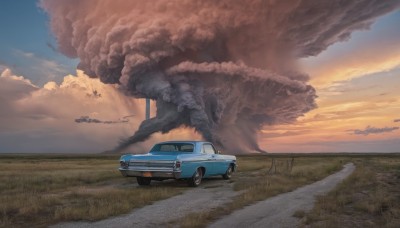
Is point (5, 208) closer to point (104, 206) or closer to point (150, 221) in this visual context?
point (104, 206)

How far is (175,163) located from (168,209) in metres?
4.85

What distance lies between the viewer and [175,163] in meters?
15.5

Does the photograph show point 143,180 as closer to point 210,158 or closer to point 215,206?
point 210,158

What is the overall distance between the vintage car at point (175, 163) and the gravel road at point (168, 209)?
3.82 ft

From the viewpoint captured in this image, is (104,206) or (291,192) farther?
(291,192)

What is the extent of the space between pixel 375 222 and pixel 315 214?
128 cm

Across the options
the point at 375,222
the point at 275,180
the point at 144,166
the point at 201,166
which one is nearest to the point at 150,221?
the point at 375,222

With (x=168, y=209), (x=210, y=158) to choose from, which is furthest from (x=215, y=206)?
(x=210, y=158)

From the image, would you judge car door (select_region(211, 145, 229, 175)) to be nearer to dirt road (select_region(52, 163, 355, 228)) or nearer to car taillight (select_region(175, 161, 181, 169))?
car taillight (select_region(175, 161, 181, 169))

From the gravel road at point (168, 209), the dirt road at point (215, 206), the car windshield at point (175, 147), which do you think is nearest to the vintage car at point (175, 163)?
the car windshield at point (175, 147)

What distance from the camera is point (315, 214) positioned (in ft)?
31.2

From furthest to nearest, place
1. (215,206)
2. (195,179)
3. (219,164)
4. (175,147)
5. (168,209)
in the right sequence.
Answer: (219,164) < (175,147) < (195,179) < (215,206) < (168,209)

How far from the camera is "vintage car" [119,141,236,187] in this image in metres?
15.6

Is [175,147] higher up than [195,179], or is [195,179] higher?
[175,147]
